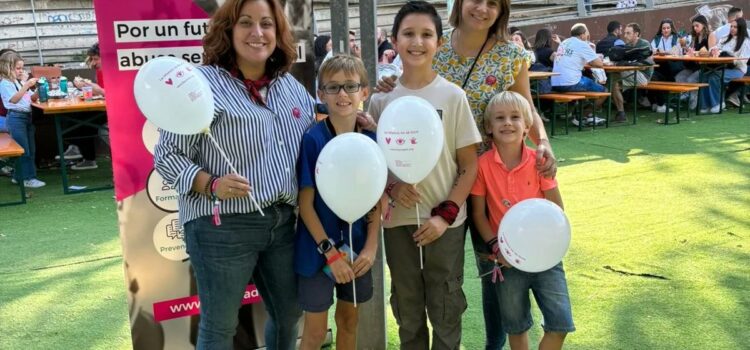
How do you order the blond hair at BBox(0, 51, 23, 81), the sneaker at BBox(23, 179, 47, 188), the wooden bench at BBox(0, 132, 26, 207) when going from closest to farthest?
the wooden bench at BBox(0, 132, 26, 207) → the sneaker at BBox(23, 179, 47, 188) → the blond hair at BBox(0, 51, 23, 81)

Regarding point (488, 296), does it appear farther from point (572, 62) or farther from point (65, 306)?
point (572, 62)

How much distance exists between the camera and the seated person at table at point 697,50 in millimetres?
9797

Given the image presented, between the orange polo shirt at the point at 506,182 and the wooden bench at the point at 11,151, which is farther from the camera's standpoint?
the wooden bench at the point at 11,151

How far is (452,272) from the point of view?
235cm

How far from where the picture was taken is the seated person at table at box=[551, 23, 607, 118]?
872 cm

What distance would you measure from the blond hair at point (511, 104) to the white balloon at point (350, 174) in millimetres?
467

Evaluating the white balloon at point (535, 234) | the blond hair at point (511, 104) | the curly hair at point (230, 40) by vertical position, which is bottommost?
the white balloon at point (535, 234)

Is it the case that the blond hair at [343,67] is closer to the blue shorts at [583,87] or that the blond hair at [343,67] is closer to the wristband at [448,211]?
the wristband at [448,211]

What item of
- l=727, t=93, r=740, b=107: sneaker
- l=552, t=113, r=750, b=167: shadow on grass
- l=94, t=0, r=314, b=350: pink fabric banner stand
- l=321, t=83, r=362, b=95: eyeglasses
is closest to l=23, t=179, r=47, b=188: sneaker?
l=94, t=0, r=314, b=350: pink fabric banner stand

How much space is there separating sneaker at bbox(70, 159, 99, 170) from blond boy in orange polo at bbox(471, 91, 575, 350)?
6.28m

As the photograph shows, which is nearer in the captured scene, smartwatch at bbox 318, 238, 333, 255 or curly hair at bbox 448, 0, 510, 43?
smartwatch at bbox 318, 238, 333, 255

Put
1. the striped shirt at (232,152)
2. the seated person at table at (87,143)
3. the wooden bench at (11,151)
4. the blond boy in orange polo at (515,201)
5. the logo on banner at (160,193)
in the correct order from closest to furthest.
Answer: the striped shirt at (232,152) → the blond boy in orange polo at (515,201) → the logo on banner at (160,193) → the wooden bench at (11,151) → the seated person at table at (87,143)

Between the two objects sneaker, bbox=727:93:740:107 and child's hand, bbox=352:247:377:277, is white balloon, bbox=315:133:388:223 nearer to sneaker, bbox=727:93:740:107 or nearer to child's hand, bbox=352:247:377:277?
child's hand, bbox=352:247:377:277

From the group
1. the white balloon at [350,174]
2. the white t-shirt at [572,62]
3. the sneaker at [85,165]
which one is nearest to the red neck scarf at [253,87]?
the white balloon at [350,174]
